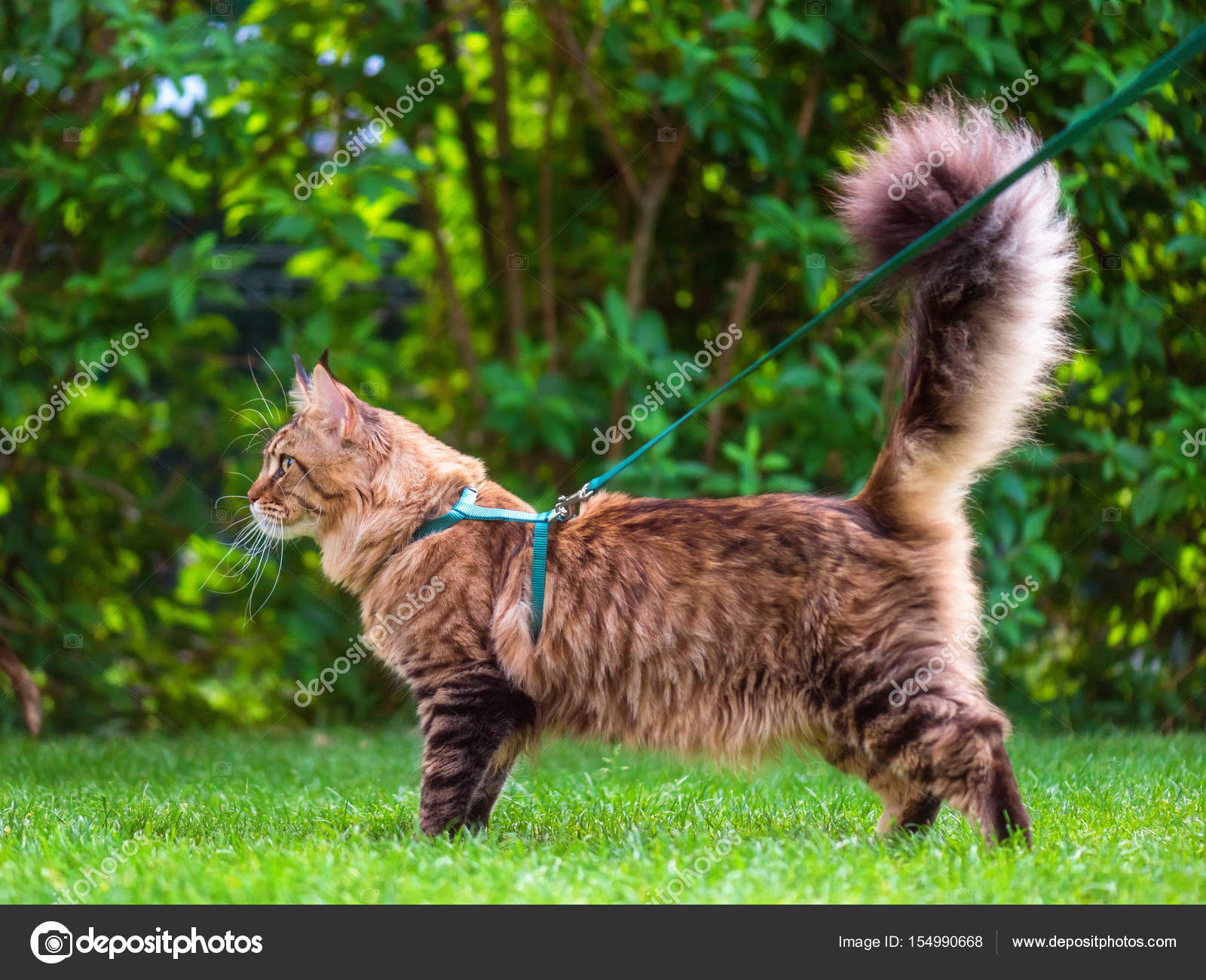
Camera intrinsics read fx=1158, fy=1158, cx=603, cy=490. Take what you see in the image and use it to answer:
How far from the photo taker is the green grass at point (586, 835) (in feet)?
8.31

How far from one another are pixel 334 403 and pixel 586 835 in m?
1.46

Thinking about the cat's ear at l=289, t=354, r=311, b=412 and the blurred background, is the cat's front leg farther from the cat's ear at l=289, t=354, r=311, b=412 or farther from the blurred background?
the blurred background

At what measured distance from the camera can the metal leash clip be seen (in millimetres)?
3299

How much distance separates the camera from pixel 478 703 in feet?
10.4

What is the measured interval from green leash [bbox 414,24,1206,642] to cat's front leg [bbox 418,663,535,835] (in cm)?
19

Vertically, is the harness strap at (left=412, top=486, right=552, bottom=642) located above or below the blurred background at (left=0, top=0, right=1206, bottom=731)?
below

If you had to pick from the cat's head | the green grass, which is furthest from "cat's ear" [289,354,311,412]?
the green grass

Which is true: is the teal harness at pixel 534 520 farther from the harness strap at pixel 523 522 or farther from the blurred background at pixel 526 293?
the blurred background at pixel 526 293
